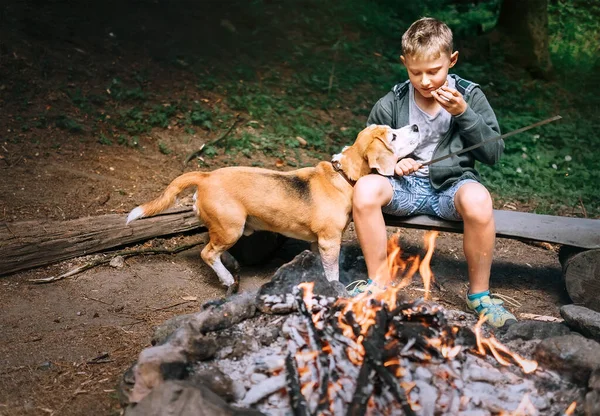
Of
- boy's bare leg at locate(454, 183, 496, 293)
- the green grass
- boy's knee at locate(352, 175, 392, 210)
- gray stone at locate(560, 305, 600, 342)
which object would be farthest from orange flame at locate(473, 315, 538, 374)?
the green grass

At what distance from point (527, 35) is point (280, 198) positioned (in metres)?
5.94

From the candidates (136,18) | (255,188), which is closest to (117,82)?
(136,18)

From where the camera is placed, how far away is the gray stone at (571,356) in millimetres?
2996

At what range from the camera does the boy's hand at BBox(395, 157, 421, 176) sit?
4398 millimetres

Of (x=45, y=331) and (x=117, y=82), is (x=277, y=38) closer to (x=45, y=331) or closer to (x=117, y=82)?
(x=117, y=82)

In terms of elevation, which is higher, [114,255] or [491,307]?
[491,307]

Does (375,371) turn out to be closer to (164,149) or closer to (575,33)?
(164,149)

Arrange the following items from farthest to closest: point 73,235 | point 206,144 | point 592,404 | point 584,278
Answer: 1. point 206,144
2. point 73,235
3. point 584,278
4. point 592,404

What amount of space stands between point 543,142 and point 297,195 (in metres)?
4.21

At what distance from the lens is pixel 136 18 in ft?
28.3

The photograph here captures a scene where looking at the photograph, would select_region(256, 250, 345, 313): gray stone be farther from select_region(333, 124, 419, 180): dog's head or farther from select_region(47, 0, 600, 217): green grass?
select_region(47, 0, 600, 217): green grass

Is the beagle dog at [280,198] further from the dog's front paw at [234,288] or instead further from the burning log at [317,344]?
the burning log at [317,344]

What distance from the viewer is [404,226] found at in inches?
185

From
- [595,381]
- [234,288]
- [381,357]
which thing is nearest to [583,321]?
[595,381]
